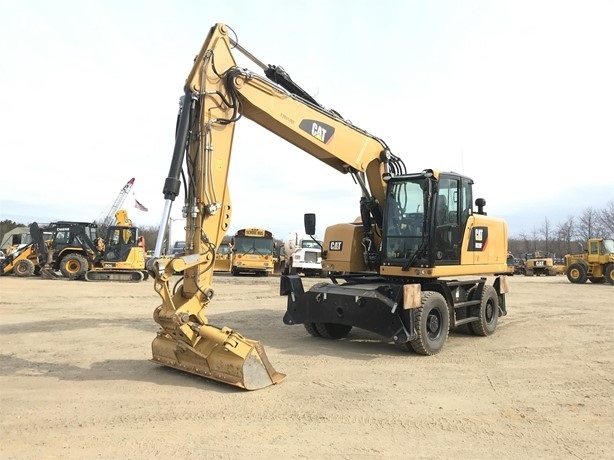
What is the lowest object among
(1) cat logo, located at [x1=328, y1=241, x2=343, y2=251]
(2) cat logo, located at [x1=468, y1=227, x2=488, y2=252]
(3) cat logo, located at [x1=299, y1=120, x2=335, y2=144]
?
(1) cat logo, located at [x1=328, y1=241, x2=343, y2=251]

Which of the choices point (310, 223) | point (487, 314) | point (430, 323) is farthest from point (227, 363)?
point (487, 314)

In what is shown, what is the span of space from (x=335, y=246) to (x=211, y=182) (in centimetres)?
333

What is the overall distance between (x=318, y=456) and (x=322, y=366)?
2.89 meters

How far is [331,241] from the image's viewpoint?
30.0ft

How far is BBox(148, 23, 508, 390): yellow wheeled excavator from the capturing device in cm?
583

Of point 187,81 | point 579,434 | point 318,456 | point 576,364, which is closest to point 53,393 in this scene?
point 318,456

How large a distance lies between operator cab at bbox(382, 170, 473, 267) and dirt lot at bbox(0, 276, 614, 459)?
1568mm

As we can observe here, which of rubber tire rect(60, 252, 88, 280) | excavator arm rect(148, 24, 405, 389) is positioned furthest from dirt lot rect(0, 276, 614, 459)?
rubber tire rect(60, 252, 88, 280)

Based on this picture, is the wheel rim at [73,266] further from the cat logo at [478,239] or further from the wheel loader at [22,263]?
the cat logo at [478,239]

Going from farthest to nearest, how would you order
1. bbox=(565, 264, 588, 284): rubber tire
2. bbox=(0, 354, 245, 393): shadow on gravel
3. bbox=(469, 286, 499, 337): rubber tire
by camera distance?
bbox=(565, 264, 588, 284): rubber tire
bbox=(469, 286, 499, 337): rubber tire
bbox=(0, 354, 245, 393): shadow on gravel

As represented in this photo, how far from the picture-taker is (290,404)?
5.18m

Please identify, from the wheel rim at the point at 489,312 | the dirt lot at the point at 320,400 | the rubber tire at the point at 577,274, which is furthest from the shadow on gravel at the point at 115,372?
the rubber tire at the point at 577,274

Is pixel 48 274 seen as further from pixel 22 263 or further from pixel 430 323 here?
pixel 430 323

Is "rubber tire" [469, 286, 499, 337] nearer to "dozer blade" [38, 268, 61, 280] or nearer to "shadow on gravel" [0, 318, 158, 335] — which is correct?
"shadow on gravel" [0, 318, 158, 335]
